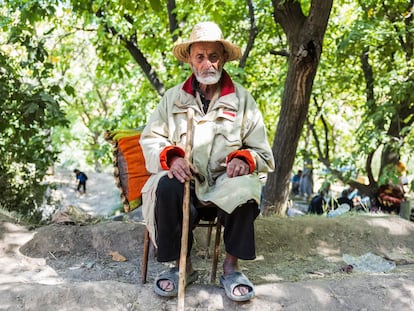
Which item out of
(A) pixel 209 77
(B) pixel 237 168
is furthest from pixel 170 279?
(A) pixel 209 77

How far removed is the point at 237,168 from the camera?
277cm

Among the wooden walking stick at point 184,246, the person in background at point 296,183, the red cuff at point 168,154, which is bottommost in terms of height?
the person in background at point 296,183

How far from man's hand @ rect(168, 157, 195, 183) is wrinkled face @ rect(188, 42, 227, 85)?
0.61m

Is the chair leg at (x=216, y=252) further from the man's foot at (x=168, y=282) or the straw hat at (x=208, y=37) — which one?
the straw hat at (x=208, y=37)

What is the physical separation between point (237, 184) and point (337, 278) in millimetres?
986

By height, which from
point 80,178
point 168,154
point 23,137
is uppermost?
point 168,154

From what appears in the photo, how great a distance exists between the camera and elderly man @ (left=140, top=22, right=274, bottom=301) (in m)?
2.70

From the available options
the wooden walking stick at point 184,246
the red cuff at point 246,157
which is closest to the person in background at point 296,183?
the red cuff at point 246,157

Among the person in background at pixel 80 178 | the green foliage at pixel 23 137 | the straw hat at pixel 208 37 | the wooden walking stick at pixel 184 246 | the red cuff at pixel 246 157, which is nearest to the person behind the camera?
the wooden walking stick at pixel 184 246

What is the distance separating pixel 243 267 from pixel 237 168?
118 centimetres

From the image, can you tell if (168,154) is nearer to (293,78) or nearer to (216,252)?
(216,252)

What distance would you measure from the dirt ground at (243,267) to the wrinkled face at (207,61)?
1.35 m

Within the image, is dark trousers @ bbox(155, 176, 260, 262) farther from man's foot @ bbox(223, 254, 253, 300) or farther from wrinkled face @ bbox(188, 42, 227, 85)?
wrinkled face @ bbox(188, 42, 227, 85)

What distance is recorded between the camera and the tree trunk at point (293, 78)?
466 centimetres
